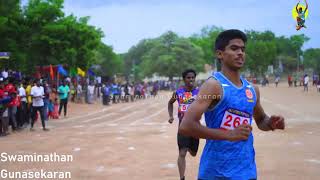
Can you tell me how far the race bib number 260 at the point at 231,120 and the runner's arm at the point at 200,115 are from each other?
130 millimetres

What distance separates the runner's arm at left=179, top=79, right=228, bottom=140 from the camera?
130 inches

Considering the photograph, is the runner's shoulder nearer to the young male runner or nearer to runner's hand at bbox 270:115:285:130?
the young male runner

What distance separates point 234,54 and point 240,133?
0.60 meters

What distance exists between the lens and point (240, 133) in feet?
10.6

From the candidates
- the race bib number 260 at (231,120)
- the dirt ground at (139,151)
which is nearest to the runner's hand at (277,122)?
the race bib number 260 at (231,120)

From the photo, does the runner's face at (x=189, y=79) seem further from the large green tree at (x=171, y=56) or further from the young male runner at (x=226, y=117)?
the large green tree at (x=171, y=56)

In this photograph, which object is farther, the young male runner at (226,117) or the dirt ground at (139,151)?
the dirt ground at (139,151)

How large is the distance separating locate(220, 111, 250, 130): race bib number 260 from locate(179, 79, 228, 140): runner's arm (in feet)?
0.42

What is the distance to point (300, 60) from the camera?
108 metres

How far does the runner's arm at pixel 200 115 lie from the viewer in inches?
130

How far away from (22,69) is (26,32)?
86.3 inches

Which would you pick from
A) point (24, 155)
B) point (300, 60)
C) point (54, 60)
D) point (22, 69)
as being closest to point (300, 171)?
point (24, 155)

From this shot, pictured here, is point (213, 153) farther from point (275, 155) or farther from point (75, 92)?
point (75, 92)

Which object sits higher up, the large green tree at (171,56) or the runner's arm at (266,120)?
the large green tree at (171,56)
